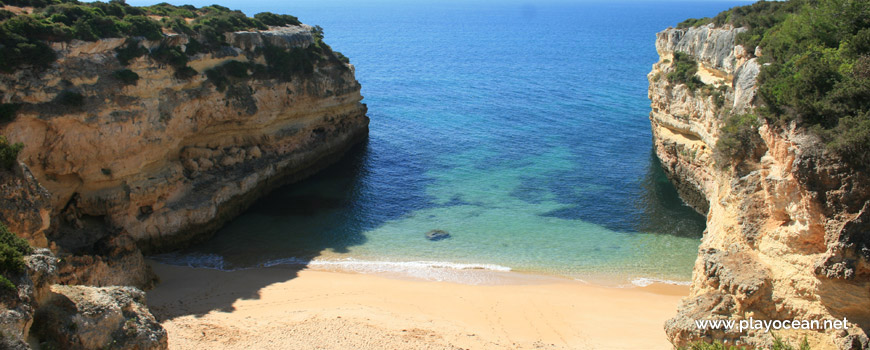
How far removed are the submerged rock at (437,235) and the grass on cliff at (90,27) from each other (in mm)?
14987

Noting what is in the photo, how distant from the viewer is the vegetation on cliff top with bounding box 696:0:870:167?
15.3 m

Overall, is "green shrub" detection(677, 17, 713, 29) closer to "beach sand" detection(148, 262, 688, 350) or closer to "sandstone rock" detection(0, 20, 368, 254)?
"beach sand" detection(148, 262, 688, 350)

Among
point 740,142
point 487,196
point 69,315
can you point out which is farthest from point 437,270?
point 69,315

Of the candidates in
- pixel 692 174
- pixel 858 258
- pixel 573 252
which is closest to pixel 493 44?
pixel 692 174

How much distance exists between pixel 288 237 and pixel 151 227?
641cm

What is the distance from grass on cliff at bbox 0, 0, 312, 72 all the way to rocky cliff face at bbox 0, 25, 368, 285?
0.45 metres

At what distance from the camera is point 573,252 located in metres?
28.8

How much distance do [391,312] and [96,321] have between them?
11329 mm

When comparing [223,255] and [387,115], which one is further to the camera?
[387,115]

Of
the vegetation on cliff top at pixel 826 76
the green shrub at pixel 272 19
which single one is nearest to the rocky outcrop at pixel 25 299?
the vegetation on cliff top at pixel 826 76

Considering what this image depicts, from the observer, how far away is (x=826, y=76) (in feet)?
56.5

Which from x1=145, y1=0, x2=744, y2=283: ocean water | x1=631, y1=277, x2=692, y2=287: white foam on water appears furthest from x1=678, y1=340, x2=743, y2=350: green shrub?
x1=145, y1=0, x2=744, y2=283: ocean water

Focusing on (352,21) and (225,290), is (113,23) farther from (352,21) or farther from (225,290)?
(352,21)

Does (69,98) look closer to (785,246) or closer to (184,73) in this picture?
(184,73)
